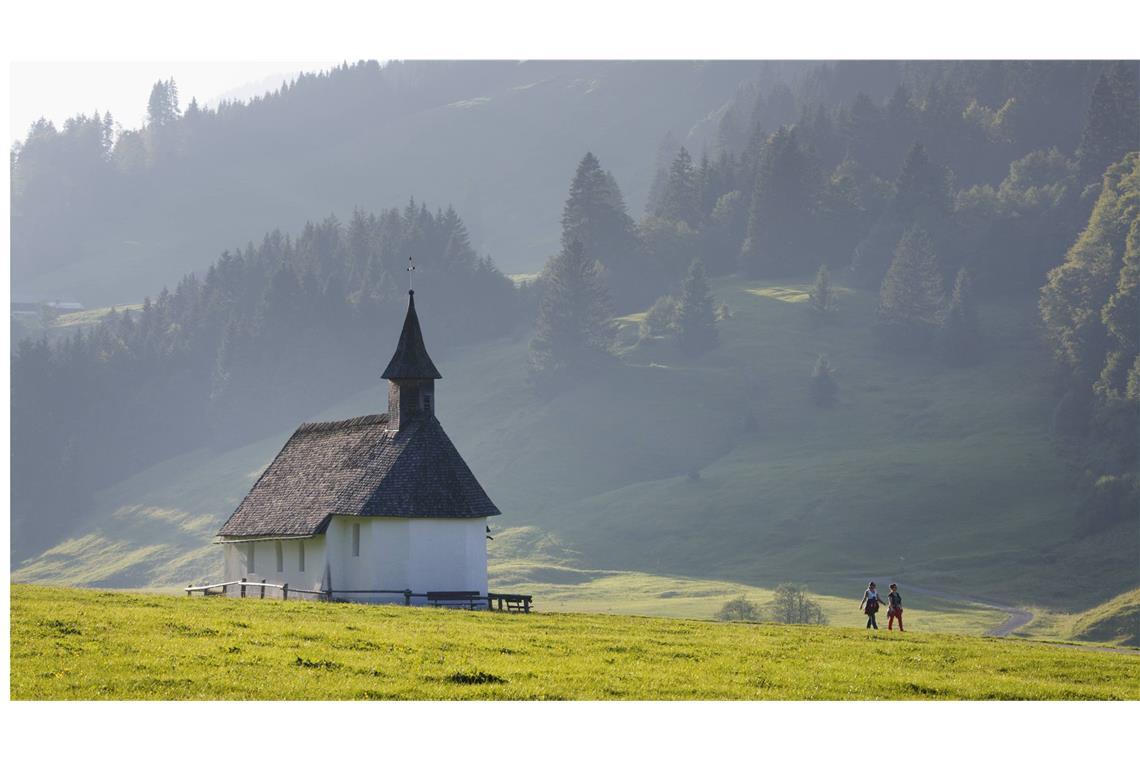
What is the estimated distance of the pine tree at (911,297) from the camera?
18625 centimetres

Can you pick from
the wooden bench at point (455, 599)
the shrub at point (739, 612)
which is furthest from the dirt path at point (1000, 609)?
the wooden bench at point (455, 599)

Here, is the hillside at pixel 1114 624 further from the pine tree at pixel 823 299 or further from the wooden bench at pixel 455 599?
the pine tree at pixel 823 299

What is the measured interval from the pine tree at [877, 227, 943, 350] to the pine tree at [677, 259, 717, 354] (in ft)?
66.7

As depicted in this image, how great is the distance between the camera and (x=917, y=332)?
609ft

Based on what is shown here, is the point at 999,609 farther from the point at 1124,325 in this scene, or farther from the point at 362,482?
the point at 1124,325

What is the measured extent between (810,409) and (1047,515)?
148 feet

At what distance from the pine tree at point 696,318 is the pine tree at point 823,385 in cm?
1719

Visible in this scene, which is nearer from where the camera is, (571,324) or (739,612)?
(739,612)

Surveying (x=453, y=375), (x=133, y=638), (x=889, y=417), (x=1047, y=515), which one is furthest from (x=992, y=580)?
(x=453, y=375)

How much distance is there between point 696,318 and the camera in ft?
625

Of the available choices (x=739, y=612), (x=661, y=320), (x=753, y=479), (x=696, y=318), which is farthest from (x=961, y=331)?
(x=739, y=612)

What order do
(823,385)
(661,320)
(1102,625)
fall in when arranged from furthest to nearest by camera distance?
1. (661,320)
2. (823,385)
3. (1102,625)

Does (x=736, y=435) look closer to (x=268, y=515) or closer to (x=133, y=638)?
(x=268, y=515)

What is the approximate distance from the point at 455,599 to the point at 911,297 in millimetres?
139283
